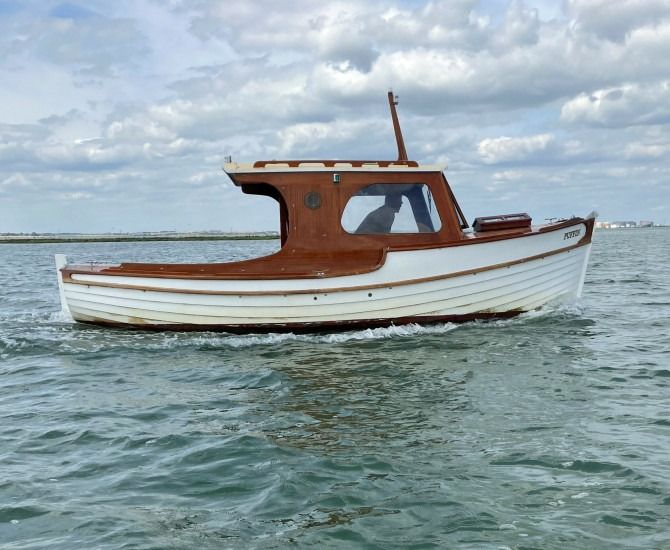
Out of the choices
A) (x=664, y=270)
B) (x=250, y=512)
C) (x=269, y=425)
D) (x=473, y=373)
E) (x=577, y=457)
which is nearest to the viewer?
(x=250, y=512)

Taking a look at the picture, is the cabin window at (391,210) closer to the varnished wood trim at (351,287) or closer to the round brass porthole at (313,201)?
the round brass porthole at (313,201)

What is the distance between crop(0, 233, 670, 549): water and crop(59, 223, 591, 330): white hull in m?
0.50

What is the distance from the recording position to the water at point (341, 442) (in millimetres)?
4332

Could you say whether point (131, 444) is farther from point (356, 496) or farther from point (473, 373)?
point (473, 373)

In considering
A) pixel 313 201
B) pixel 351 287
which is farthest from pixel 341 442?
pixel 313 201

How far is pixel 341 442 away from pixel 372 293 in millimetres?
5128

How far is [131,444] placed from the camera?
6.05m

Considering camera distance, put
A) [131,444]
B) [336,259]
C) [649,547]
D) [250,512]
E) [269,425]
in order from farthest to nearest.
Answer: [336,259], [269,425], [131,444], [250,512], [649,547]

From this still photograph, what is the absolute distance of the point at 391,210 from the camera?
1145 centimetres

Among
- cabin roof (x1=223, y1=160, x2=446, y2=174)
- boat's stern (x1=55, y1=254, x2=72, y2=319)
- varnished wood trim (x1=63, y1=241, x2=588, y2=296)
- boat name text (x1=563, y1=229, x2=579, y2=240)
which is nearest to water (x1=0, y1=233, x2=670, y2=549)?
varnished wood trim (x1=63, y1=241, x2=588, y2=296)

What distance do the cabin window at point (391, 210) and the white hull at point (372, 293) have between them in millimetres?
787

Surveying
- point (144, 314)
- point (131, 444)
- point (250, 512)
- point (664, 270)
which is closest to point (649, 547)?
point (250, 512)

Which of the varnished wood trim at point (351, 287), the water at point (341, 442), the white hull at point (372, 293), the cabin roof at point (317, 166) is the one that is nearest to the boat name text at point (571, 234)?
the white hull at point (372, 293)

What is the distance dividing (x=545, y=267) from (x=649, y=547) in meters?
7.98
